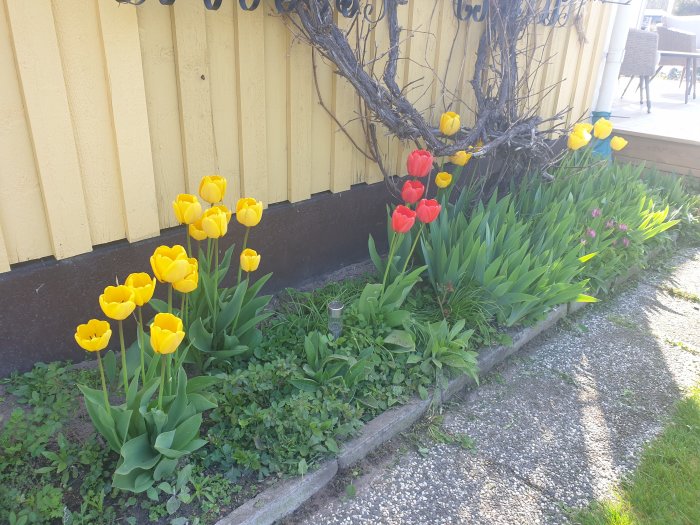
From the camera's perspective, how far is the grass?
6.75ft

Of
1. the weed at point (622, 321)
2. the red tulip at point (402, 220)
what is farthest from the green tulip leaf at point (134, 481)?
the weed at point (622, 321)

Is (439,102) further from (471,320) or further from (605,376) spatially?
(605,376)

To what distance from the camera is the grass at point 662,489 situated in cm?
206

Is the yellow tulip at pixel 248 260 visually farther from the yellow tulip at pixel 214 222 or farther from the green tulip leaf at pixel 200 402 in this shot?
the green tulip leaf at pixel 200 402

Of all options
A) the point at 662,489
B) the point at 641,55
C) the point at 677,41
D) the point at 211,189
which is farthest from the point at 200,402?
the point at 677,41

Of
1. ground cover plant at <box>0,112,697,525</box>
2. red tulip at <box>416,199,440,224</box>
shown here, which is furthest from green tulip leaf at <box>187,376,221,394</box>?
red tulip at <box>416,199,440,224</box>

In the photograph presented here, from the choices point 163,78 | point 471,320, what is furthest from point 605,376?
point 163,78

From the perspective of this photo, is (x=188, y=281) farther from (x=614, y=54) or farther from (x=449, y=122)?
(x=614, y=54)

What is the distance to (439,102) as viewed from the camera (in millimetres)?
3818

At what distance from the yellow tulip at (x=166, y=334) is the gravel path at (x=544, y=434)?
0.82 meters

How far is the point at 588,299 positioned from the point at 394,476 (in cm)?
157

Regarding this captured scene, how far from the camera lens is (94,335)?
161cm

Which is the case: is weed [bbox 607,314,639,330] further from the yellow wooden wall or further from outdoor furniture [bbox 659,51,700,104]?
outdoor furniture [bbox 659,51,700,104]

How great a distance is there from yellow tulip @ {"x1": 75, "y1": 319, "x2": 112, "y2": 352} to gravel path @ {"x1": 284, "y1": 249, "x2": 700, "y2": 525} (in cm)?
93
